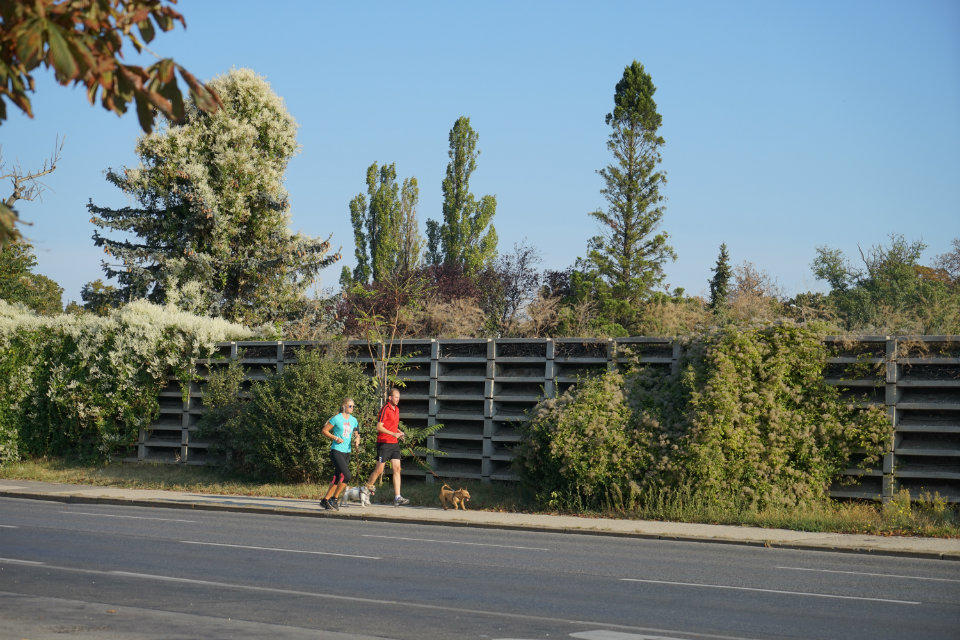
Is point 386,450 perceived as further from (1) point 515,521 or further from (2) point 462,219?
(2) point 462,219

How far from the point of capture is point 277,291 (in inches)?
1473

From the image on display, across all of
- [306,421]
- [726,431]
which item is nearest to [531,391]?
[726,431]

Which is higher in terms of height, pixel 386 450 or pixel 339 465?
pixel 386 450

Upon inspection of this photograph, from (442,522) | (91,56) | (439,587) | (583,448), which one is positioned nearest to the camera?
(91,56)

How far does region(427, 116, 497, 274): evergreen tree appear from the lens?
64.0m

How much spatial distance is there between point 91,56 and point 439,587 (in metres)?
7.15

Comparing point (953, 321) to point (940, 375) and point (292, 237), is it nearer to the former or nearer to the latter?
point (940, 375)

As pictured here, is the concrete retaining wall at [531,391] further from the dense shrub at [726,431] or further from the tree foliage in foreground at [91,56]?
the tree foliage in foreground at [91,56]

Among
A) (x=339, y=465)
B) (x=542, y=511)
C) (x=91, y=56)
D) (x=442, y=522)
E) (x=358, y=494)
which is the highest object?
(x=91, y=56)

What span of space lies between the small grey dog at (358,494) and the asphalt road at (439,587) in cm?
342

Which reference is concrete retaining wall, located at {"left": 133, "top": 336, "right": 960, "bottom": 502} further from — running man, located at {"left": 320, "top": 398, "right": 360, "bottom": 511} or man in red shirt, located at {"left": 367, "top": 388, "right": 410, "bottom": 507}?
running man, located at {"left": 320, "top": 398, "right": 360, "bottom": 511}

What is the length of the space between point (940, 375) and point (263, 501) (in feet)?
41.9

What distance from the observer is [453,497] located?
730 inches

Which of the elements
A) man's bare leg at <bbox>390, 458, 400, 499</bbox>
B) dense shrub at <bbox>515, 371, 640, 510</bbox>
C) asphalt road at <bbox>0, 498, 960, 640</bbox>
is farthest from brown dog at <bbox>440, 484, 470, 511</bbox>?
asphalt road at <bbox>0, 498, 960, 640</bbox>
